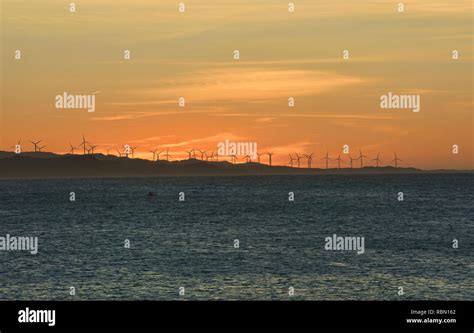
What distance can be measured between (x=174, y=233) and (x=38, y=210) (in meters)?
81.6

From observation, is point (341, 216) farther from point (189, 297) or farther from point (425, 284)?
point (189, 297)

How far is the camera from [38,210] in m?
180

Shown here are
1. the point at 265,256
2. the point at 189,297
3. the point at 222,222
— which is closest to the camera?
the point at 189,297

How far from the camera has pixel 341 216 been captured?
149 metres

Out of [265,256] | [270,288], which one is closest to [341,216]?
[265,256]

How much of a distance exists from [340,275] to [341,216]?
87175 mm

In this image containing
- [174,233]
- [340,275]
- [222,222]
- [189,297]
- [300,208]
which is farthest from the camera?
[300,208]

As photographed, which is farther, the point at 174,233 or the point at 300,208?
the point at 300,208

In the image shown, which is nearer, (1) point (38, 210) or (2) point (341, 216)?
(2) point (341, 216)

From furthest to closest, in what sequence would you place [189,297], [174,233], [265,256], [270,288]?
1. [174,233]
2. [265,256]
3. [270,288]
4. [189,297]
